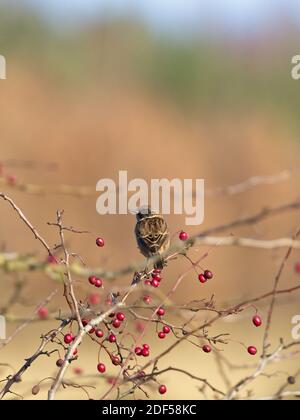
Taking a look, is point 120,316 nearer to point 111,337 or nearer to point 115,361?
point 111,337

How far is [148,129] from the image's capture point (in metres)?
19.7

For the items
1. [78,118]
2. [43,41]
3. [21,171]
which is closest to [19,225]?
[21,171]

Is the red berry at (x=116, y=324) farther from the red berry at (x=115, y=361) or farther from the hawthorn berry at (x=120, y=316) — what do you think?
the red berry at (x=115, y=361)

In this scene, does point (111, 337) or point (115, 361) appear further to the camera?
point (111, 337)

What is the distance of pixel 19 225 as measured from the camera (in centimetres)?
1566

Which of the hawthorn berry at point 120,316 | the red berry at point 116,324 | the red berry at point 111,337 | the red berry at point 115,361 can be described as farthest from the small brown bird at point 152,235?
the red berry at point 115,361

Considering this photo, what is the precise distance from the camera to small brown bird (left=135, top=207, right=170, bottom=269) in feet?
23.3

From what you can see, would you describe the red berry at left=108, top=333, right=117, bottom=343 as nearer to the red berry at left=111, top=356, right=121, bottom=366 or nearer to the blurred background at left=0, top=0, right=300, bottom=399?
the red berry at left=111, top=356, right=121, bottom=366

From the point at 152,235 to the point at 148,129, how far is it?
12.6m

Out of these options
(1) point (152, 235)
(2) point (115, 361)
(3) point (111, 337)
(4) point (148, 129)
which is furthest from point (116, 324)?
(4) point (148, 129)

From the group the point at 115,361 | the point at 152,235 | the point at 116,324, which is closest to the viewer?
the point at 115,361

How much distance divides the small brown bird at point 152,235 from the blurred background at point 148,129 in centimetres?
605

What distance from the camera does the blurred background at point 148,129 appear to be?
667 inches
